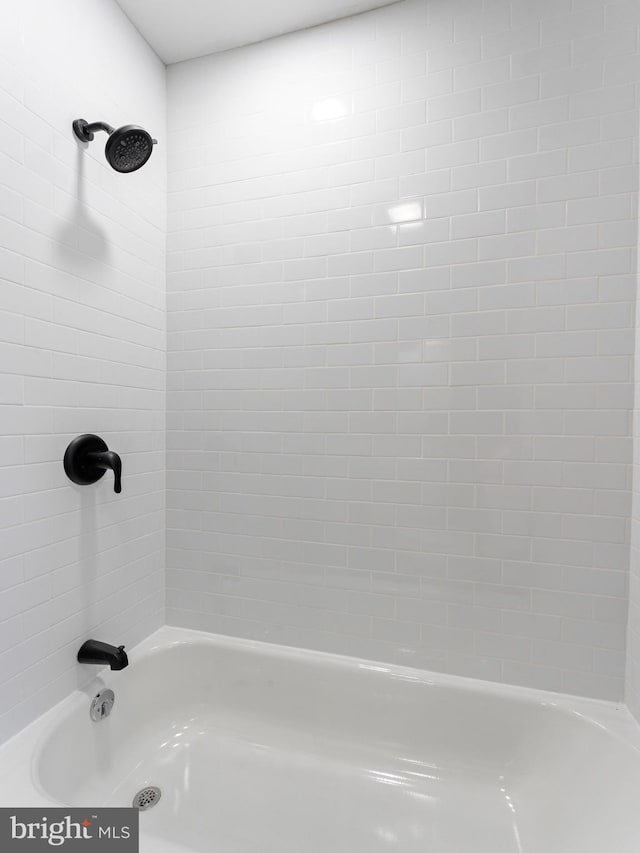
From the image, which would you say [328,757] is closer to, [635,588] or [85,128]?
[635,588]

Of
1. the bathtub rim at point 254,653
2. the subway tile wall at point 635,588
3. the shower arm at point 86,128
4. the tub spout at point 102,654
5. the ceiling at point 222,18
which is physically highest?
the ceiling at point 222,18

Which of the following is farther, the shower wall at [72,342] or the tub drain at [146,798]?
the tub drain at [146,798]

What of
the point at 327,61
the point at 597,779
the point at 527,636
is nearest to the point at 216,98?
the point at 327,61

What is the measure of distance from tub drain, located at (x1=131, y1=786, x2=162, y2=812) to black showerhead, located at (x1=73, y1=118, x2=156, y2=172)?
1.93 metres

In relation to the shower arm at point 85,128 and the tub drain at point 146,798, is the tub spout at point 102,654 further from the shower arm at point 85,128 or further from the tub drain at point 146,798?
the shower arm at point 85,128

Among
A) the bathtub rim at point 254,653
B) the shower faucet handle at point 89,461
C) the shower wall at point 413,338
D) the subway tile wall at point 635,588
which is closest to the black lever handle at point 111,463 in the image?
the shower faucet handle at point 89,461

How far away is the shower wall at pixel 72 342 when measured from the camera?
1.21 m

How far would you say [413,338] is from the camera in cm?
154

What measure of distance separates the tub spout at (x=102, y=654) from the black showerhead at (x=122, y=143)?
1.46 m

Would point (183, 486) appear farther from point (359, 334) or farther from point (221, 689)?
point (359, 334)


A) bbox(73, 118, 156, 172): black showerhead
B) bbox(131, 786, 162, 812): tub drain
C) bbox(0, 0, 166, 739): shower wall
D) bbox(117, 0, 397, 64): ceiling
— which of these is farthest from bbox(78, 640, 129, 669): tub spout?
bbox(117, 0, 397, 64): ceiling

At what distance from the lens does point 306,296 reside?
65.4 inches

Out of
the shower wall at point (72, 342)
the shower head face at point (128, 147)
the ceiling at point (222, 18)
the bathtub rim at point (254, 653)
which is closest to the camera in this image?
the bathtub rim at point (254, 653)

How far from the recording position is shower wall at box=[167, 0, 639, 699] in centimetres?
138
